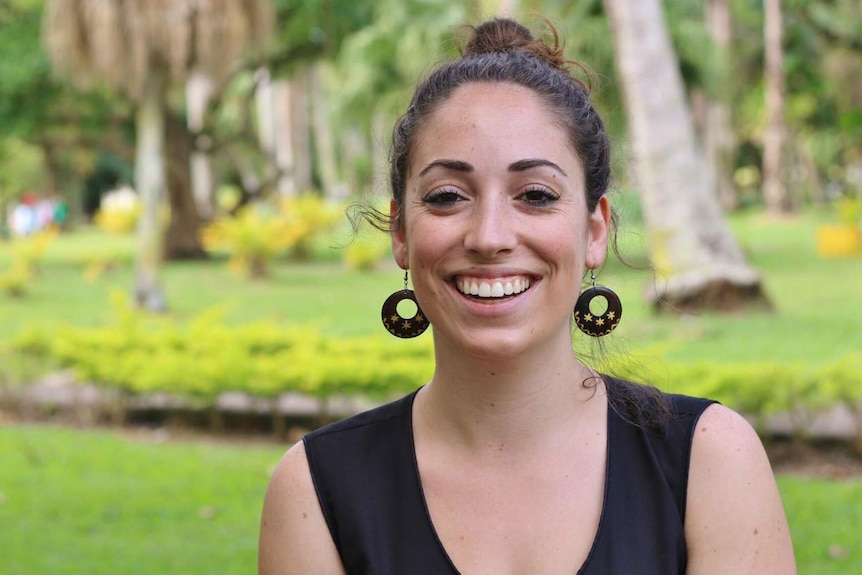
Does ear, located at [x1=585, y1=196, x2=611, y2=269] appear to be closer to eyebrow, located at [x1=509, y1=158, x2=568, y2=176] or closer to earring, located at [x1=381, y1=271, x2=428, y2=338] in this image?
eyebrow, located at [x1=509, y1=158, x2=568, y2=176]

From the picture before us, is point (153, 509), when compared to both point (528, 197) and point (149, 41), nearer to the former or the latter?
point (528, 197)

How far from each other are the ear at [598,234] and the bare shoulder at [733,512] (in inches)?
15.2

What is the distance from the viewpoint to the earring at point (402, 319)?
2.27 m

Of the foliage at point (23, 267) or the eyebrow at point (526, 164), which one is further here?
the foliage at point (23, 267)

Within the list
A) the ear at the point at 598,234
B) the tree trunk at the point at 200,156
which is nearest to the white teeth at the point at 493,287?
the ear at the point at 598,234

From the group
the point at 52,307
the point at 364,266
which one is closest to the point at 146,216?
the point at 52,307

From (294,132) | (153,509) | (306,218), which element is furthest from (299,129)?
(153,509)

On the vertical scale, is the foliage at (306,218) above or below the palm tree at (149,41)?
below

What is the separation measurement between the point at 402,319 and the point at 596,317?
373mm

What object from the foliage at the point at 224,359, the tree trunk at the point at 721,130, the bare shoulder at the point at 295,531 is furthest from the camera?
the tree trunk at the point at 721,130

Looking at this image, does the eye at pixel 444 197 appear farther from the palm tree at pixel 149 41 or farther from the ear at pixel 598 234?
the palm tree at pixel 149 41

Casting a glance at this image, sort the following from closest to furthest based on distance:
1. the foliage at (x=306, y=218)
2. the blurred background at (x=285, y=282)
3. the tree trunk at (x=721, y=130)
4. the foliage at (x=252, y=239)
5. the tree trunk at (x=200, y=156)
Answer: the blurred background at (x=285, y=282), the foliage at (x=252, y=239), the foliage at (x=306, y=218), the tree trunk at (x=200, y=156), the tree trunk at (x=721, y=130)

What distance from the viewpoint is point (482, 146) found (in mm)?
2027

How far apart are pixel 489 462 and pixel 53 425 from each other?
721cm
